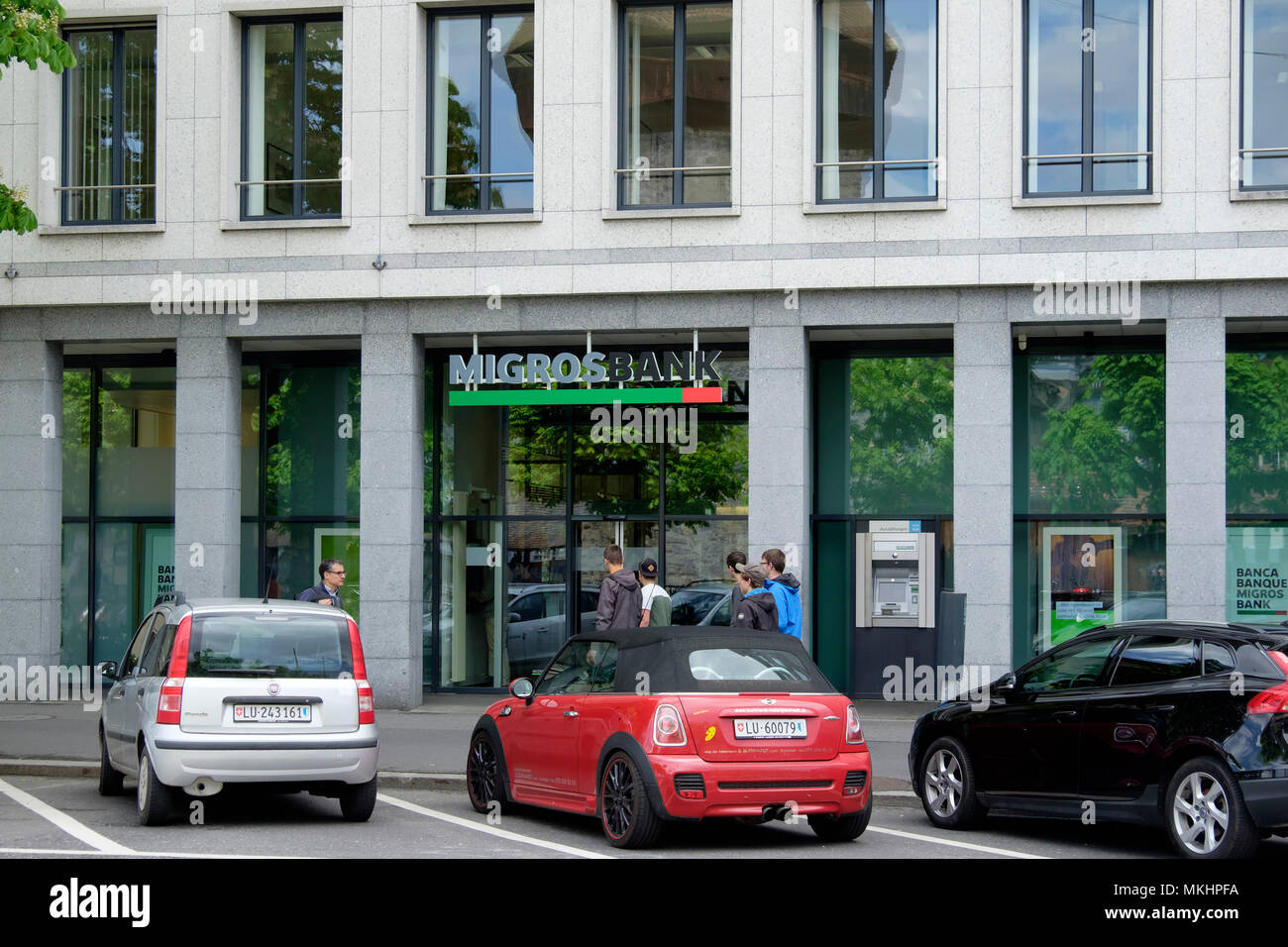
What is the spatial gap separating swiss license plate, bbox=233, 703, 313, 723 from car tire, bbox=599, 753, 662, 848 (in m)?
2.18

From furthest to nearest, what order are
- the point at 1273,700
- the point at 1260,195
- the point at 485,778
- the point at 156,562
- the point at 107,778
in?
the point at 156,562 < the point at 1260,195 < the point at 107,778 < the point at 485,778 < the point at 1273,700

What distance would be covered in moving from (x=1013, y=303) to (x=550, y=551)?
21.6ft

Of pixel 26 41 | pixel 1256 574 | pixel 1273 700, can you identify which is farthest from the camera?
pixel 1256 574

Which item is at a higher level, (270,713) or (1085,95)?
(1085,95)

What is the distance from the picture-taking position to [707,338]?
1952 cm

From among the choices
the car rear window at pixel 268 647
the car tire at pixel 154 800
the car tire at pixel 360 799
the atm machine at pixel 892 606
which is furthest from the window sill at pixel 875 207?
the car tire at pixel 154 800

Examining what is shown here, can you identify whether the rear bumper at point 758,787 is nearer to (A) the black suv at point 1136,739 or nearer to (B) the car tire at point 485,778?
(A) the black suv at point 1136,739

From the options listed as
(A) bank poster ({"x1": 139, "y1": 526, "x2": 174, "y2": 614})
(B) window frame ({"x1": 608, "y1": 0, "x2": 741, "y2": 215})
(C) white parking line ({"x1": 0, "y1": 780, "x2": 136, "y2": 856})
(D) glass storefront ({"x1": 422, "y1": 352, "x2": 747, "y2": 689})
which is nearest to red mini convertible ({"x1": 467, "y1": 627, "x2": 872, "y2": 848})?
(C) white parking line ({"x1": 0, "y1": 780, "x2": 136, "y2": 856})

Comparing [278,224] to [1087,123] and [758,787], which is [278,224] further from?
[758,787]

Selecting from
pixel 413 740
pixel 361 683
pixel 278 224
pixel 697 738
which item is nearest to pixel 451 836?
pixel 361 683

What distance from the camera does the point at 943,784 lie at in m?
11.6

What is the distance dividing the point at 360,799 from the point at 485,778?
113 centimetres

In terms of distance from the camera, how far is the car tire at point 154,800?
10.7 metres

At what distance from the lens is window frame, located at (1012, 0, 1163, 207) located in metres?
17.7
